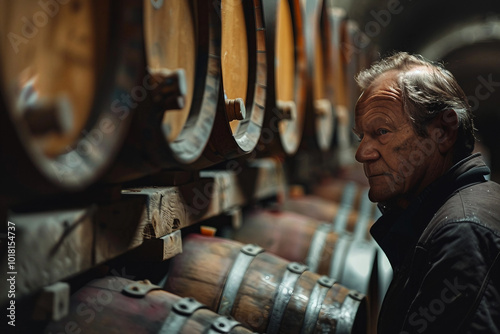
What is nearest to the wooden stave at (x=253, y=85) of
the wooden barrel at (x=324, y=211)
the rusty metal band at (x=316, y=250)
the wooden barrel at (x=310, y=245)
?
the wooden barrel at (x=310, y=245)

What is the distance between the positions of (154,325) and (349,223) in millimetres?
2542

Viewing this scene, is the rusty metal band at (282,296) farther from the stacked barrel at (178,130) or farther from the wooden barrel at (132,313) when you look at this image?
the wooden barrel at (132,313)

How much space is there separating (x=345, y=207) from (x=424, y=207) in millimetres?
2508

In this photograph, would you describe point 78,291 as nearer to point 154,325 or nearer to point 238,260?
point 154,325

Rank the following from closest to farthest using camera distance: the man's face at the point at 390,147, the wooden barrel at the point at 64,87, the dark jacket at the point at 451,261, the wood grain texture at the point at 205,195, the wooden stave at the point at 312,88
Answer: the wooden barrel at the point at 64,87, the dark jacket at the point at 451,261, the wood grain texture at the point at 205,195, the man's face at the point at 390,147, the wooden stave at the point at 312,88

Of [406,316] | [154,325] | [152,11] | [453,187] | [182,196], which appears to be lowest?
[154,325]

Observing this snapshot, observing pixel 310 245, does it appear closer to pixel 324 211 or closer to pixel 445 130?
pixel 324 211

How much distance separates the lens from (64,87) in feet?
3.92

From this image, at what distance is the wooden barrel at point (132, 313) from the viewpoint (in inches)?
63.4

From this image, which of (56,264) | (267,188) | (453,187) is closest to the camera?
(56,264)

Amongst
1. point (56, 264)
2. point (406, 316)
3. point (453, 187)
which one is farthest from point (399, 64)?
point (56, 264)

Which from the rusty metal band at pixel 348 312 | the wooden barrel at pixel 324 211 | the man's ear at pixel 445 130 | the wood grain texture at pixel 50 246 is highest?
the man's ear at pixel 445 130

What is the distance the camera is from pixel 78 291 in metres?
1.74

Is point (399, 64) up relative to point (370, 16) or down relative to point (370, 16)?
down
